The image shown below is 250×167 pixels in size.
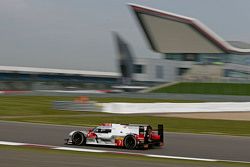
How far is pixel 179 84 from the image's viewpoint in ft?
264

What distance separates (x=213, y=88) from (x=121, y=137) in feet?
197

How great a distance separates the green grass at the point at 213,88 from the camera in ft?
229

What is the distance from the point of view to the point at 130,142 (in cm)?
1341

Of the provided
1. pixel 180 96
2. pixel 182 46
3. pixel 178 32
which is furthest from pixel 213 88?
pixel 178 32

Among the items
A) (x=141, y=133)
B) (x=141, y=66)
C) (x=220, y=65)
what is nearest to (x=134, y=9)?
(x=141, y=66)

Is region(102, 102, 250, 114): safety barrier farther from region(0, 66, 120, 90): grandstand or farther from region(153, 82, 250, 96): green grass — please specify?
region(0, 66, 120, 90): grandstand

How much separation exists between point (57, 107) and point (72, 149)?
22.1 metres

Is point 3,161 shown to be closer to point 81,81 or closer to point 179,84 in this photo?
point 179,84

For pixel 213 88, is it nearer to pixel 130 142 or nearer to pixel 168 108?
pixel 168 108

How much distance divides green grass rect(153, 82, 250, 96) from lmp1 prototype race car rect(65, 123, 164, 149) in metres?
56.3

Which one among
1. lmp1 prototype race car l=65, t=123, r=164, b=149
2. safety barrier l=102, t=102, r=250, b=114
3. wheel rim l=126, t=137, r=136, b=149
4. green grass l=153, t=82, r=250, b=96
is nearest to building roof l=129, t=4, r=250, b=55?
green grass l=153, t=82, r=250, b=96

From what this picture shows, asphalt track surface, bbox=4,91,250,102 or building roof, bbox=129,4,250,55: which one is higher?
building roof, bbox=129,4,250,55

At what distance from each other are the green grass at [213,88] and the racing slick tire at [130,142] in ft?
186

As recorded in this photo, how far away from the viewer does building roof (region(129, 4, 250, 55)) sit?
316 ft
